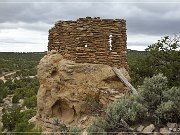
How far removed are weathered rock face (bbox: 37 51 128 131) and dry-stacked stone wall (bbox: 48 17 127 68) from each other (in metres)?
0.23

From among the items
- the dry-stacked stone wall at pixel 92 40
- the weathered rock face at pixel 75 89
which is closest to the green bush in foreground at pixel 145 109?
the weathered rock face at pixel 75 89

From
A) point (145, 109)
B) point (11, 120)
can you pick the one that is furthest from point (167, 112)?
point (11, 120)

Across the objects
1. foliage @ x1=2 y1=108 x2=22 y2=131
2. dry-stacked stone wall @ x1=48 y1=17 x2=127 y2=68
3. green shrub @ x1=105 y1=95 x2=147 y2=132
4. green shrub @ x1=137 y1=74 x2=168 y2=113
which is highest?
dry-stacked stone wall @ x1=48 y1=17 x2=127 y2=68

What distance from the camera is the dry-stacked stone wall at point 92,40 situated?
37.5ft

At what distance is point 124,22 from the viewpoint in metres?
12.0

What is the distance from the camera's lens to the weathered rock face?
11211mm

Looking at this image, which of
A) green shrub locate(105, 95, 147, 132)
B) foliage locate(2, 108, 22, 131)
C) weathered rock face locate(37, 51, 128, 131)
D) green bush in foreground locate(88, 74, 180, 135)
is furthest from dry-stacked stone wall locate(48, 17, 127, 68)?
foliage locate(2, 108, 22, 131)

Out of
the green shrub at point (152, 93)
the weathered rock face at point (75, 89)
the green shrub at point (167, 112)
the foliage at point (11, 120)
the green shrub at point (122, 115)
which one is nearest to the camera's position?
the green shrub at point (167, 112)

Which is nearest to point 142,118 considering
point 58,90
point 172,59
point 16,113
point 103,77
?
point 103,77

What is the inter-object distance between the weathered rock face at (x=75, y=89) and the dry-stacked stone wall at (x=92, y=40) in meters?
0.23

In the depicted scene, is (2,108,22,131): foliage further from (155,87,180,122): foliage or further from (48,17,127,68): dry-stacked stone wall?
(155,87,180,122): foliage

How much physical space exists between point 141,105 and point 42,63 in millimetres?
4517

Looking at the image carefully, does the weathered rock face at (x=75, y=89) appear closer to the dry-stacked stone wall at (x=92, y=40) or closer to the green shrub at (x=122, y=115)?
the dry-stacked stone wall at (x=92, y=40)

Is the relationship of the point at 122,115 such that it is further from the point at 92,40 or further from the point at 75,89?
the point at 92,40
